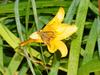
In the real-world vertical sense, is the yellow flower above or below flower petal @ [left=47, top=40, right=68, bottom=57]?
above

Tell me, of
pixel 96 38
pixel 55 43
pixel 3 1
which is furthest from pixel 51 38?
pixel 3 1

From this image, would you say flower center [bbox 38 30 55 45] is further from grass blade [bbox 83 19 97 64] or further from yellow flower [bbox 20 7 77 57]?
grass blade [bbox 83 19 97 64]

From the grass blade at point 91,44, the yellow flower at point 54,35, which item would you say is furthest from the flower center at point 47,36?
the grass blade at point 91,44

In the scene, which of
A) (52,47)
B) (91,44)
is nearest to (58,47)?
(52,47)

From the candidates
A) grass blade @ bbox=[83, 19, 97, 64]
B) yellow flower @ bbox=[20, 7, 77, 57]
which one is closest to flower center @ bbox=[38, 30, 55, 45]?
yellow flower @ bbox=[20, 7, 77, 57]

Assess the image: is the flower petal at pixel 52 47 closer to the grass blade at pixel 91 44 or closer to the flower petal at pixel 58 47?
the flower petal at pixel 58 47
